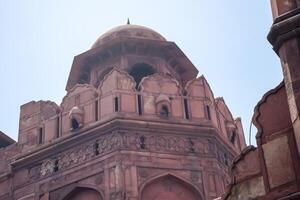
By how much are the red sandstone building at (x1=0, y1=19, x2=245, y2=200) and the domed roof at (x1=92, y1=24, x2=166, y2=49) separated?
6.91 feet

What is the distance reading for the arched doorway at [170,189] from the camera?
10.5 m

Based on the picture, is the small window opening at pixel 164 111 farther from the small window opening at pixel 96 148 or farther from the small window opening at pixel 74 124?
the small window opening at pixel 74 124

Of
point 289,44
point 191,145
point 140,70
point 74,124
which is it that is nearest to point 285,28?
point 289,44

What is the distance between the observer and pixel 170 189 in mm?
10672

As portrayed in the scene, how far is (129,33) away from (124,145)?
12.3ft

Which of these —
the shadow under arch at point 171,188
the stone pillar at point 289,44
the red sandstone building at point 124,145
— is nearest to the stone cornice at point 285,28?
the stone pillar at point 289,44

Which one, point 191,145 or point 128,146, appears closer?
point 128,146

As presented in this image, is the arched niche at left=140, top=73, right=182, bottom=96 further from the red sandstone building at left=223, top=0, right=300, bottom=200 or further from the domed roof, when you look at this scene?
the red sandstone building at left=223, top=0, right=300, bottom=200

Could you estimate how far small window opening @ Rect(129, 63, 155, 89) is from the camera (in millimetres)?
13529

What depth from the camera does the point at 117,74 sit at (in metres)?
11.5

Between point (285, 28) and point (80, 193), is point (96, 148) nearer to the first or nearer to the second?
point (80, 193)

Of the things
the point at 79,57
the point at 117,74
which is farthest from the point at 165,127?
the point at 79,57

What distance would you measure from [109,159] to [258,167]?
5.73m

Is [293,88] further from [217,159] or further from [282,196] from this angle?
[217,159]
